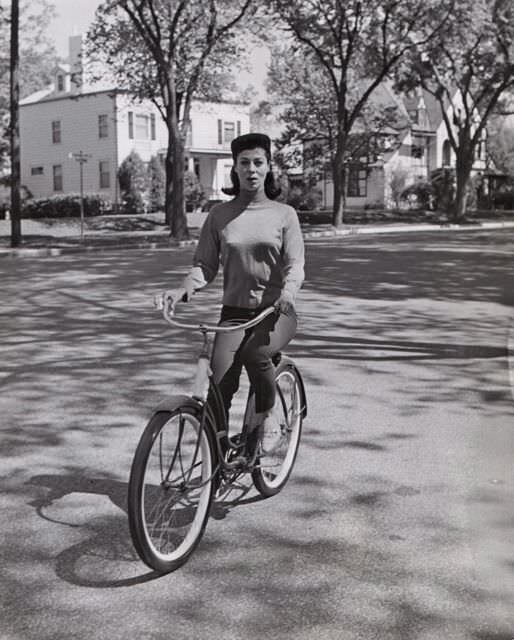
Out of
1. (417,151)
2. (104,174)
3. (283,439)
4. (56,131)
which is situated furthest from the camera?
(417,151)

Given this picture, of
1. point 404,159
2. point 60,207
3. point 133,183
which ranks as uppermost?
point 404,159

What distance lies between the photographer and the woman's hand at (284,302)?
448cm

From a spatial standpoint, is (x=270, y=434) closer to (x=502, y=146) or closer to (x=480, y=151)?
(x=480, y=151)

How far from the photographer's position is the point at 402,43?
39.7m

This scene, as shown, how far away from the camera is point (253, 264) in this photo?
4676 millimetres

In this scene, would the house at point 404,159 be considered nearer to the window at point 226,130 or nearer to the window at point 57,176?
the window at point 226,130

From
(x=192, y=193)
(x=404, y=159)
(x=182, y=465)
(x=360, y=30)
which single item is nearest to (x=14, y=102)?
(x=360, y=30)

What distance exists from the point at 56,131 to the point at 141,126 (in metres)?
6.02

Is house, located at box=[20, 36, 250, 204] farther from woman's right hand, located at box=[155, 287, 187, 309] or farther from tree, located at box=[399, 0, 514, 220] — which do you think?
woman's right hand, located at box=[155, 287, 187, 309]

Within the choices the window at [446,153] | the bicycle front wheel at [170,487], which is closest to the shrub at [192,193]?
the window at [446,153]

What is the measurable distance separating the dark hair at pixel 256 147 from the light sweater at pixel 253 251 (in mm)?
61

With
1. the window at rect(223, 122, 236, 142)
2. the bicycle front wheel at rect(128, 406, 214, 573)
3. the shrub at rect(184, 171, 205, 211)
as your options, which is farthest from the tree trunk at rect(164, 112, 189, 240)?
the window at rect(223, 122, 236, 142)

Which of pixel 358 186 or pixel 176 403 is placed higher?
pixel 358 186

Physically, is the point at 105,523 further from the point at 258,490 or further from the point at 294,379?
the point at 294,379
